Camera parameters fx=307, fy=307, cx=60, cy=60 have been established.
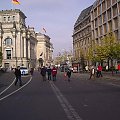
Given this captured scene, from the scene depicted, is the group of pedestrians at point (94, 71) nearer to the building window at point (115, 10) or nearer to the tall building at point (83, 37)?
the building window at point (115, 10)

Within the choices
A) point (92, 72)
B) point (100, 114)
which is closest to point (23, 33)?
point (92, 72)

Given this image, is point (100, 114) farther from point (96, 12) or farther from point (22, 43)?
point (22, 43)

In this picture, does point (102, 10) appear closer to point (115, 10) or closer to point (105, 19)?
point (105, 19)

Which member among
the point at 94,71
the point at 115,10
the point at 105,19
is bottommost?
the point at 94,71

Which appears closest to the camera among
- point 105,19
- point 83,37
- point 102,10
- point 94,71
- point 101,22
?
point 94,71

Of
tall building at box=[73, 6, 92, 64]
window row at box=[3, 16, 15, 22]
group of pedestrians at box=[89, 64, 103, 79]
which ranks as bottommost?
group of pedestrians at box=[89, 64, 103, 79]

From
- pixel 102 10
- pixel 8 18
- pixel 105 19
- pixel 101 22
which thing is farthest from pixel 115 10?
pixel 8 18

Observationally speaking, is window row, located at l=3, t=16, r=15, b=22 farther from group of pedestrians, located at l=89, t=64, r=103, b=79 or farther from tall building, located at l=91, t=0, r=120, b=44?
group of pedestrians, located at l=89, t=64, r=103, b=79

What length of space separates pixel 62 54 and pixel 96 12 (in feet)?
306

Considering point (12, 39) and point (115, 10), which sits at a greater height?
point (115, 10)

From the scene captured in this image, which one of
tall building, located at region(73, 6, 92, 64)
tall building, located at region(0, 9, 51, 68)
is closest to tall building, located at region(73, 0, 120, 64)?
tall building, located at region(73, 6, 92, 64)

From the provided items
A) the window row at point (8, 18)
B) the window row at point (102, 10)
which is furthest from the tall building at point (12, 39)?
the window row at point (102, 10)

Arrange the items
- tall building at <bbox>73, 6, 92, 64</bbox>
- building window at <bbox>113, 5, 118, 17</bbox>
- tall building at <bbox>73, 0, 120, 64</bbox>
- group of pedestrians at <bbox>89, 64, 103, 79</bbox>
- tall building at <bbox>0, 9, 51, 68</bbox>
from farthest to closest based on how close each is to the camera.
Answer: tall building at <bbox>0, 9, 51, 68</bbox>
tall building at <bbox>73, 6, 92, 64</bbox>
tall building at <bbox>73, 0, 120, 64</bbox>
building window at <bbox>113, 5, 118, 17</bbox>
group of pedestrians at <bbox>89, 64, 103, 79</bbox>

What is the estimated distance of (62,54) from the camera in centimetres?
18112
